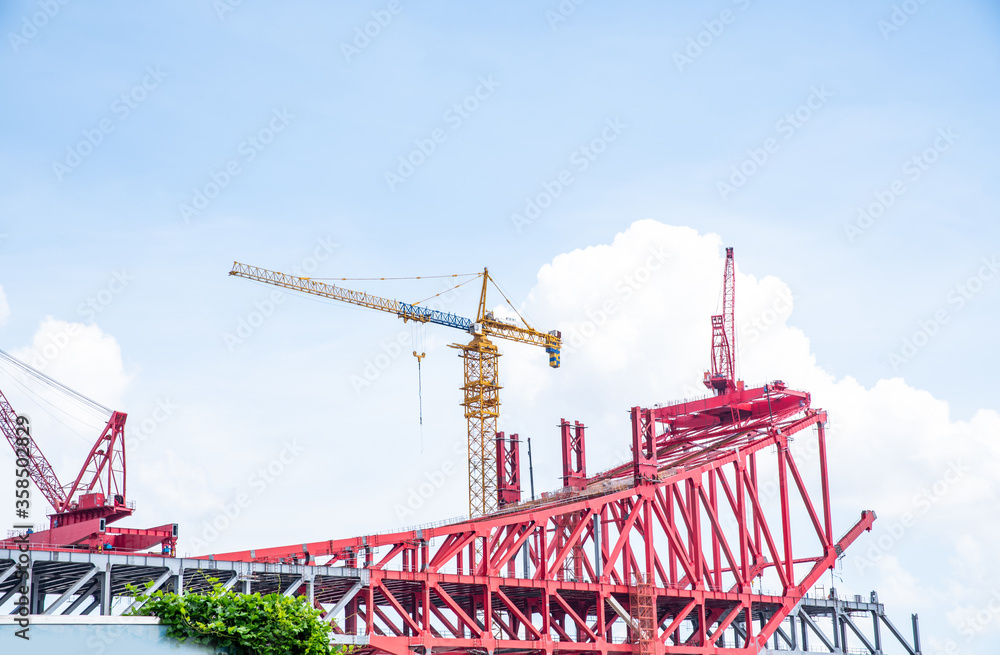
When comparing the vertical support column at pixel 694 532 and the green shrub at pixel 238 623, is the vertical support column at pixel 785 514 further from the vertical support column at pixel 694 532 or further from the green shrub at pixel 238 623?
the green shrub at pixel 238 623

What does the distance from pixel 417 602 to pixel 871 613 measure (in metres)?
55.9

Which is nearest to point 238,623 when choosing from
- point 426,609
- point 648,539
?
point 426,609

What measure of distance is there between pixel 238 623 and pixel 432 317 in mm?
95947

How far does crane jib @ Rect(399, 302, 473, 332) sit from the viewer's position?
15238 centimetres

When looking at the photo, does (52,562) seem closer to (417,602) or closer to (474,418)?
(417,602)

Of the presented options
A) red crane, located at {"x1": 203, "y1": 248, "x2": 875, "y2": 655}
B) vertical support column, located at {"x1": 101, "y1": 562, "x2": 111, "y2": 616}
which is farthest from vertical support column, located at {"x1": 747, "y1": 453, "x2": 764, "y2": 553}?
vertical support column, located at {"x1": 101, "y1": 562, "x2": 111, "y2": 616}

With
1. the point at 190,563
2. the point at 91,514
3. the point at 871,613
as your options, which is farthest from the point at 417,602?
the point at 871,613

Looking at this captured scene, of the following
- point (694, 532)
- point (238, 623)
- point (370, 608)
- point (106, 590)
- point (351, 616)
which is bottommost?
point (238, 623)

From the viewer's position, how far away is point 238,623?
193 feet

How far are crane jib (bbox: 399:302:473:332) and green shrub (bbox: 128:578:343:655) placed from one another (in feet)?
303

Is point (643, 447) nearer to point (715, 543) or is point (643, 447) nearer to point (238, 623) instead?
point (715, 543)

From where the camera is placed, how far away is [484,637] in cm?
9206

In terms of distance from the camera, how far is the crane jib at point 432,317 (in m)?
152

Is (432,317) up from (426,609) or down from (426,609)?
up
